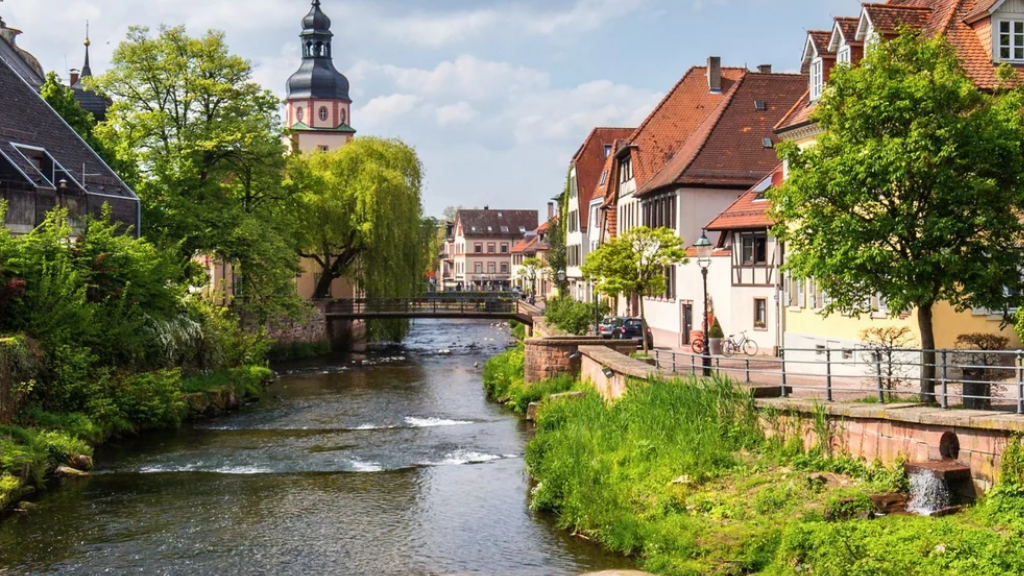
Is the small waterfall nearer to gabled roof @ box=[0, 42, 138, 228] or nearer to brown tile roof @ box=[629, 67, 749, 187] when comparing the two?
gabled roof @ box=[0, 42, 138, 228]

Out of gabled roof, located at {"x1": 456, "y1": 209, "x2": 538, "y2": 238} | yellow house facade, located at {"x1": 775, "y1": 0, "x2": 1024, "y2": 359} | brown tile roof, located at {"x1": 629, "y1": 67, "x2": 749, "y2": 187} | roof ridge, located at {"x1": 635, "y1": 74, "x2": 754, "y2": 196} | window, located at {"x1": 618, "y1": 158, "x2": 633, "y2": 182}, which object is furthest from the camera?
gabled roof, located at {"x1": 456, "y1": 209, "x2": 538, "y2": 238}

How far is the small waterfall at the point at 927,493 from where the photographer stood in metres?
13.6

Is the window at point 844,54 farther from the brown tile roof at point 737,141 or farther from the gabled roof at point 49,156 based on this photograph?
the gabled roof at point 49,156

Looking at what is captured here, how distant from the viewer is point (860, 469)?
15.1 meters

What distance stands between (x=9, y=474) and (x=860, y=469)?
42.6 ft

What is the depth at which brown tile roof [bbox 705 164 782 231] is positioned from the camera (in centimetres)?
3256

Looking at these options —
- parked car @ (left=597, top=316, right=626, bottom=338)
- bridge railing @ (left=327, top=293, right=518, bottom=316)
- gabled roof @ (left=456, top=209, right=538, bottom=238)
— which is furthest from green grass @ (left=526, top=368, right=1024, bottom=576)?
gabled roof @ (left=456, top=209, right=538, bottom=238)

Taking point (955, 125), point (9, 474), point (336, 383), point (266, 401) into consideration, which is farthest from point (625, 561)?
point (336, 383)

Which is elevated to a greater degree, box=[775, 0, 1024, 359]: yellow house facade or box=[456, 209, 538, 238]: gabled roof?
box=[456, 209, 538, 238]: gabled roof

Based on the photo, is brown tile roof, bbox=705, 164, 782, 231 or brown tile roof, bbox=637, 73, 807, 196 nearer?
brown tile roof, bbox=705, 164, 782, 231

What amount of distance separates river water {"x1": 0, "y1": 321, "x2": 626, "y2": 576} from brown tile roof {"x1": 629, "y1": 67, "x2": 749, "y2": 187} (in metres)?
18.7

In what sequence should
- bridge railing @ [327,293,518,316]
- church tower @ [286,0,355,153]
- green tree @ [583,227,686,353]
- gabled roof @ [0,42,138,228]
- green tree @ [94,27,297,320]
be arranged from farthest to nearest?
church tower @ [286,0,355,153] → bridge railing @ [327,293,518,316] → green tree @ [94,27,297,320] → green tree @ [583,227,686,353] → gabled roof @ [0,42,138,228]

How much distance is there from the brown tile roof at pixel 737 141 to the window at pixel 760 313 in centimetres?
723

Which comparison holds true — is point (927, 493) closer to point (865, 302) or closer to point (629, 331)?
point (865, 302)
